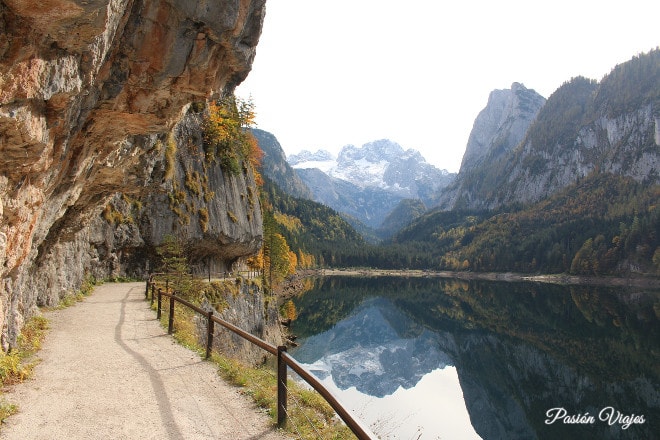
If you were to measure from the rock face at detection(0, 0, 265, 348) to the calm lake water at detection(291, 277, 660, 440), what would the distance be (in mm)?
9996

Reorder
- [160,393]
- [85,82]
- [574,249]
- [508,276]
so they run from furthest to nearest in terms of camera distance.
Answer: [508,276]
[574,249]
[160,393]
[85,82]

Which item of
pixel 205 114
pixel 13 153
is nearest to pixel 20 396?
pixel 13 153

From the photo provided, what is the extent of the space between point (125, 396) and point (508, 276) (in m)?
165

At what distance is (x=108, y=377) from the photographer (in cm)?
1005

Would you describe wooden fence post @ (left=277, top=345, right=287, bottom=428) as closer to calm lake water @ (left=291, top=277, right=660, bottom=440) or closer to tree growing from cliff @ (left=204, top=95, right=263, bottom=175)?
calm lake water @ (left=291, top=277, right=660, bottom=440)

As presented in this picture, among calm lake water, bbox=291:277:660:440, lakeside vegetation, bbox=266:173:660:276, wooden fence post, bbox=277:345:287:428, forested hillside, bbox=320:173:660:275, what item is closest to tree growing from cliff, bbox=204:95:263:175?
calm lake water, bbox=291:277:660:440

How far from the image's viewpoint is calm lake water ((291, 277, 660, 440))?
89.7 ft

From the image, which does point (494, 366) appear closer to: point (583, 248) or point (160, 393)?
point (160, 393)

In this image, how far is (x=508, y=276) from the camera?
513 feet

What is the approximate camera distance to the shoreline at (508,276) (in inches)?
4550

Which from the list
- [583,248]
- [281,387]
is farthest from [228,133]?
[583,248]

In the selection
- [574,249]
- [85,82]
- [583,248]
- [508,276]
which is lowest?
[508,276]

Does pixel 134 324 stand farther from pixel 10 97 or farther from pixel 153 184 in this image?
pixel 10 97

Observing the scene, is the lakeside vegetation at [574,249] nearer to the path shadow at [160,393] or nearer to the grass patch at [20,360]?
the grass patch at [20,360]
